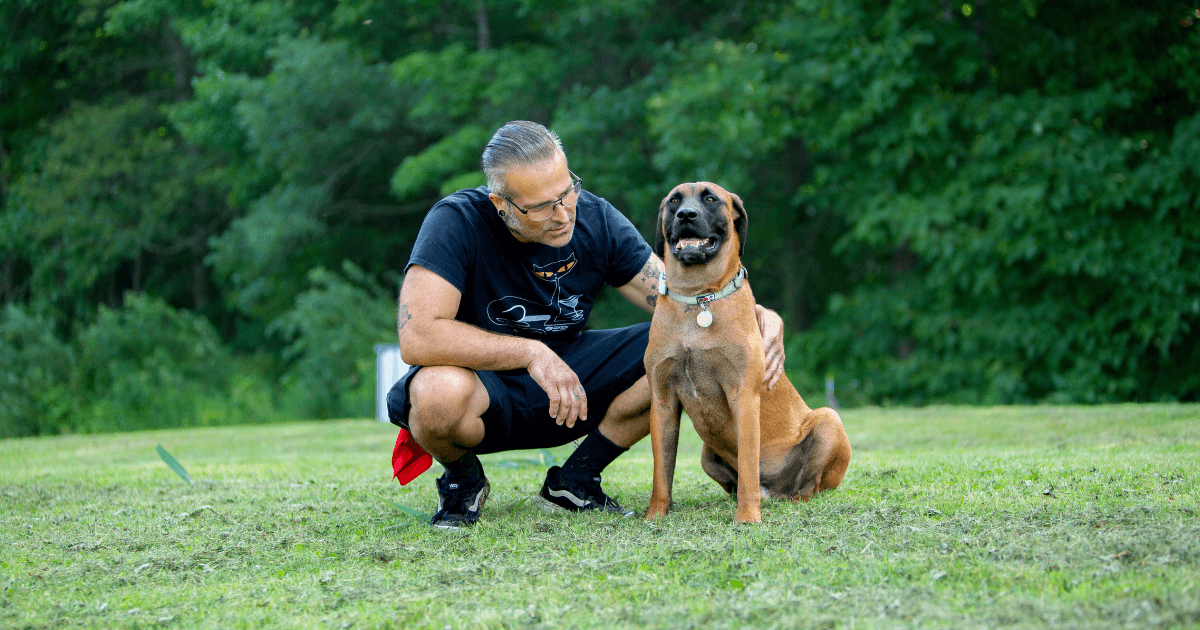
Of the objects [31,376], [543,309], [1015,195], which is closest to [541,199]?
[543,309]

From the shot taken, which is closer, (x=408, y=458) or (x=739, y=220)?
(x=739, y=220)

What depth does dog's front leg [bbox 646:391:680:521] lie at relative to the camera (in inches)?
122

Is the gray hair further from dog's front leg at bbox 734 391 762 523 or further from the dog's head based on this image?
dog's front leg at bbox 734 391 762 523

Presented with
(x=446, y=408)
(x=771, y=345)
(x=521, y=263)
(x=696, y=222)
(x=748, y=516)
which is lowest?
(x=748, y=516)

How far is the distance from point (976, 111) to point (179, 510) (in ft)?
31.6

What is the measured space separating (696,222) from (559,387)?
70cm

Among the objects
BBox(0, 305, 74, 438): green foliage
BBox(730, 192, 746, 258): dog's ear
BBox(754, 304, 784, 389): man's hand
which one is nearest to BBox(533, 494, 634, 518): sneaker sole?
BBox(754, 304, 784, 389): man's hand

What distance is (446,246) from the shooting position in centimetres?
314

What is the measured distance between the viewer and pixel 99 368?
1330 cm

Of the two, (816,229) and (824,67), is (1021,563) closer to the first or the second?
(824,67)

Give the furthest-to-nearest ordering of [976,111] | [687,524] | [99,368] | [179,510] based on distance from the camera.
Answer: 1. [99,368]
2. [976,111]
3. [179,510]
4. [687,524]

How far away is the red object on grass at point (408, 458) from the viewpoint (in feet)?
11.2

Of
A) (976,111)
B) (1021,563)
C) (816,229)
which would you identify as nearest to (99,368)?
(816,229)

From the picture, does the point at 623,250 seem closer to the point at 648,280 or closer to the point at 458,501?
the point at 648,280
